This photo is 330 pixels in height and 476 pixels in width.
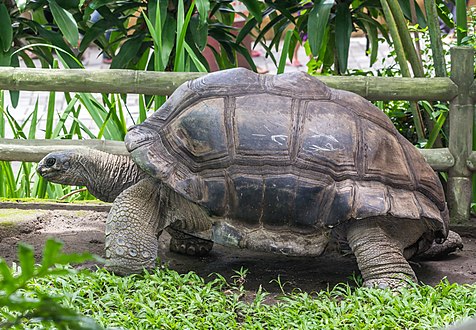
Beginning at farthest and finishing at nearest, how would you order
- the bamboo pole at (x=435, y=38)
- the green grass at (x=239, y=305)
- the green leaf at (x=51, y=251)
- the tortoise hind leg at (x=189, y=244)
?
the bamboo pole at (x=435, y=38)
the tortoise hind leg at (x=189, y=244)
the green grass at (x=239, y=305)
the green leaf at (x=51, y=251)

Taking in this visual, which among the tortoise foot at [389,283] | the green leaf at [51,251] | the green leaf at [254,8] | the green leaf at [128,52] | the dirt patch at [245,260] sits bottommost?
the dirt patch at [245,260]

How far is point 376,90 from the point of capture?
496 centimetres

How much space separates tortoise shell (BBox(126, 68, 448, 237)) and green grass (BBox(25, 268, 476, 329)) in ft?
1.20

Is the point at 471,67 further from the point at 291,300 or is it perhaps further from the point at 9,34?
the point at 9,34

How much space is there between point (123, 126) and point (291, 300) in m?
2.55

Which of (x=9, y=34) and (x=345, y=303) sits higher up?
(x=9, y=34)

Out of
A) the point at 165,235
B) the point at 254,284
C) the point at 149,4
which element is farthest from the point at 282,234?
the point at 149,4

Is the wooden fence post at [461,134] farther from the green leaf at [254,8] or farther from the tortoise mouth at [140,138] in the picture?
the tortoise mouth at [140,138]

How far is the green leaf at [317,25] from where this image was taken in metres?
5.77

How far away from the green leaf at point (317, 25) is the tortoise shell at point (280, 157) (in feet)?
5.93

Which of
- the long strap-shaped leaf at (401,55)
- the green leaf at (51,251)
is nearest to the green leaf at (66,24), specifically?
the long strap-shaped leaf at (401,55)

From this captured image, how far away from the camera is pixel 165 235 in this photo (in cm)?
485

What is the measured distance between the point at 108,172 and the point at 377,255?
4.78ft

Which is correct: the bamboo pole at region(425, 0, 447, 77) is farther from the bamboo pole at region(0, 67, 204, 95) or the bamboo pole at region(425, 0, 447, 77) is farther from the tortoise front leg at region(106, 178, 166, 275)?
the tortoise front leg at region(106, 178, 166, 275)
